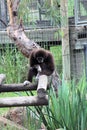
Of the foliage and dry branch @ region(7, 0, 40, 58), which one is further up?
dry branch @ region(7, 0, 40, 58)

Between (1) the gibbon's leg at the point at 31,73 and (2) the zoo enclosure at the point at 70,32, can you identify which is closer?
(1) the gibbon's leg at the point at 31,73

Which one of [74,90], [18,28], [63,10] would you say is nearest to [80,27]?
[63,10]

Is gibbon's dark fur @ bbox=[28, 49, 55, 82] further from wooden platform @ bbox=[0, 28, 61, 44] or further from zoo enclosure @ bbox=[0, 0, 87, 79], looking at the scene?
wooden platform @ bbox=[0, 28, 61, 44]

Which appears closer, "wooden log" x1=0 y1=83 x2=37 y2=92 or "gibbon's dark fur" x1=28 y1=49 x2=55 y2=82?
"wooden log" x1=0 y1=83 x2=37 y2=92

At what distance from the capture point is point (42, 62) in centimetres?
691

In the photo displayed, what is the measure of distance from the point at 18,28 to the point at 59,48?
4.43 metres

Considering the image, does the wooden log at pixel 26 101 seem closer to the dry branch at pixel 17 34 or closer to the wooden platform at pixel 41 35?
the dry branch at pixel 17 34

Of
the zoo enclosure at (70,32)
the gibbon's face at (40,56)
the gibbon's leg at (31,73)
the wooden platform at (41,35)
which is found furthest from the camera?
the wooden platform at (41,35)

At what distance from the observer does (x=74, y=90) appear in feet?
19.3

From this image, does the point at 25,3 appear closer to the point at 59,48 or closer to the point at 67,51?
the point at 67,51

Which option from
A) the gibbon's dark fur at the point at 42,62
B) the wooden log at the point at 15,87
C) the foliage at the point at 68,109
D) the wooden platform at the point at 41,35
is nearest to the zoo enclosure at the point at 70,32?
the wooden platform at the point at 41,35

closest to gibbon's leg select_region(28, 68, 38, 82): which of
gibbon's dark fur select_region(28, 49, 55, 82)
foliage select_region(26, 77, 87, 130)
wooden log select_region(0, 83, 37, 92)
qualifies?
gibbon's dark fur select_region(28, 49, 55, 82)

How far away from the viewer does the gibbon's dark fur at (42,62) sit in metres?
6.78

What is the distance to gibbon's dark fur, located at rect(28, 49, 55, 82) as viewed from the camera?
6781 millimetres
